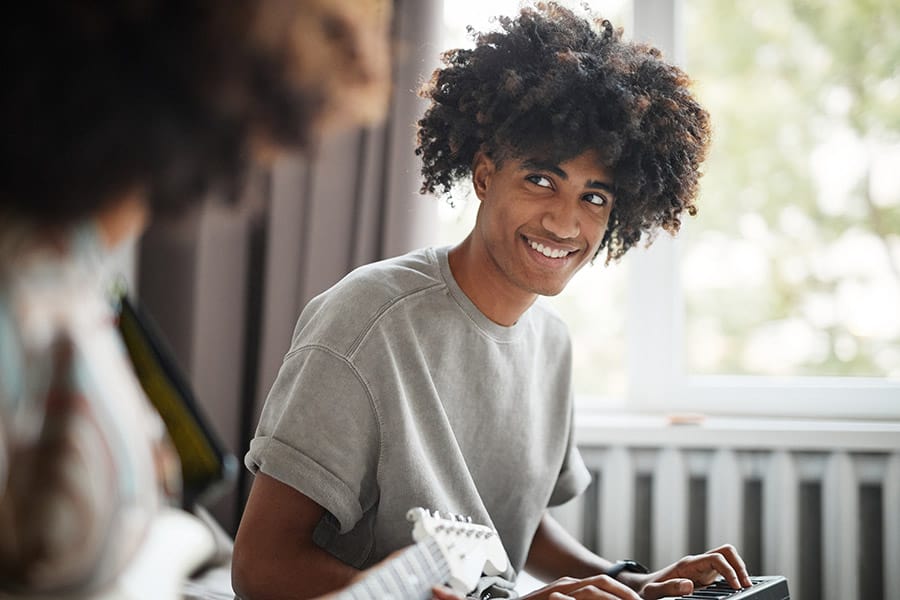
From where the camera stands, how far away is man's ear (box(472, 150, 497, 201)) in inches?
62.6

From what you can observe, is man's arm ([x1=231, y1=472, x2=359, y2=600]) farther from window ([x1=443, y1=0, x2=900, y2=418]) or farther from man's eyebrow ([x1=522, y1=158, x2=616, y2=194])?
window ([x1=443, y1=0, x2=900, y2=418])

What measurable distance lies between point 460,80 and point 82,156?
43.0 inches

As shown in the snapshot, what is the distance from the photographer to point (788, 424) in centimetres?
224

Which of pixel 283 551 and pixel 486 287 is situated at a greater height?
pixel 486 287

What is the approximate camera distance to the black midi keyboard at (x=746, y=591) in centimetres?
139

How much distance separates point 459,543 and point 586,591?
0.18 meters

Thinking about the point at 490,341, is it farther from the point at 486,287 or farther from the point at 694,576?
the point at 694,576

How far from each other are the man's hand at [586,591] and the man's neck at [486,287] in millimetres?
437

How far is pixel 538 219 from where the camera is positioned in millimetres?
1522

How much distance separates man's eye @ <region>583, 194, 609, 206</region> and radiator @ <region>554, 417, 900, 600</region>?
79cm

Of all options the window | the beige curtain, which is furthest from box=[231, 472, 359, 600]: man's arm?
the window

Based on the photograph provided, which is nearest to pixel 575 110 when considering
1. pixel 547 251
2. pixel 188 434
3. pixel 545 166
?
pixel 545 166

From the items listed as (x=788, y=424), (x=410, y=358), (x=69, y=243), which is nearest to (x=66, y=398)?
(x=69, y=243)

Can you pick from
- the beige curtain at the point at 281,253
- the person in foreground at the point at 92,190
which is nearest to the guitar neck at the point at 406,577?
the person in foreground at the point at 92,190
